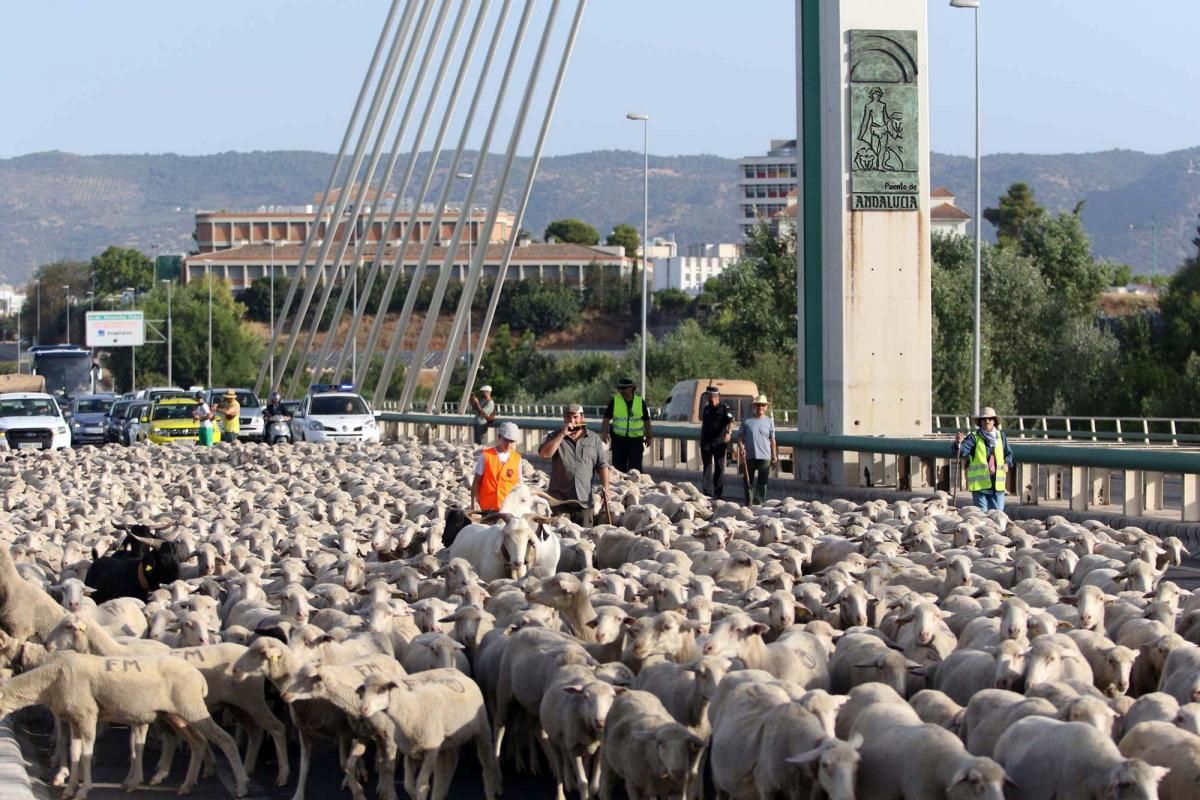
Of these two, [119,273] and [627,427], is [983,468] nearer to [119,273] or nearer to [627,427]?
[627,427]

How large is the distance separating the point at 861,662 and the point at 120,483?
59.9ft

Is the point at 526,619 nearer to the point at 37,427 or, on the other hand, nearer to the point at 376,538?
the point at 376,538

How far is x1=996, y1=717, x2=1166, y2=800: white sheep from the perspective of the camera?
27.0 feet

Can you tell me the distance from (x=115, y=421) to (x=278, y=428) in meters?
6.84

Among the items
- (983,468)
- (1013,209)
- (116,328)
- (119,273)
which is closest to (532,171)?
(983,468)

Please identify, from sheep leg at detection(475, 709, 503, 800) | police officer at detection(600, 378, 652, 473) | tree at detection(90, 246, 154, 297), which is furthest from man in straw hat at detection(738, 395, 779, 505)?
tree at detection(90, 246, 154, 297)

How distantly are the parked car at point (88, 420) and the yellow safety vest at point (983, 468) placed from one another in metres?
39.5

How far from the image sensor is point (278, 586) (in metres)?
15.3

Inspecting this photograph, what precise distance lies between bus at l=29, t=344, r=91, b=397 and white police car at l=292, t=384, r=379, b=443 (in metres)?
40.6

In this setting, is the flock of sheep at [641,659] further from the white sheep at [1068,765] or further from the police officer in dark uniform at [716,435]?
the police officer in dark uniform at [716,435]

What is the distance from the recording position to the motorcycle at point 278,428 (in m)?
51.5

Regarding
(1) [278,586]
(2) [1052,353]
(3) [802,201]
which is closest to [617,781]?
(1) [278,586]

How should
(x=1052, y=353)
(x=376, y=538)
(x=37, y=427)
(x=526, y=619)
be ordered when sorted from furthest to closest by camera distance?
(x=1052, y=353) < (x=37, y=427) < (x=376, y=538) < (x=526, y=619)

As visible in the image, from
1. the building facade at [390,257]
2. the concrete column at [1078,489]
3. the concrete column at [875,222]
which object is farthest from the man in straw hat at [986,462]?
the building facade at [390,257]
